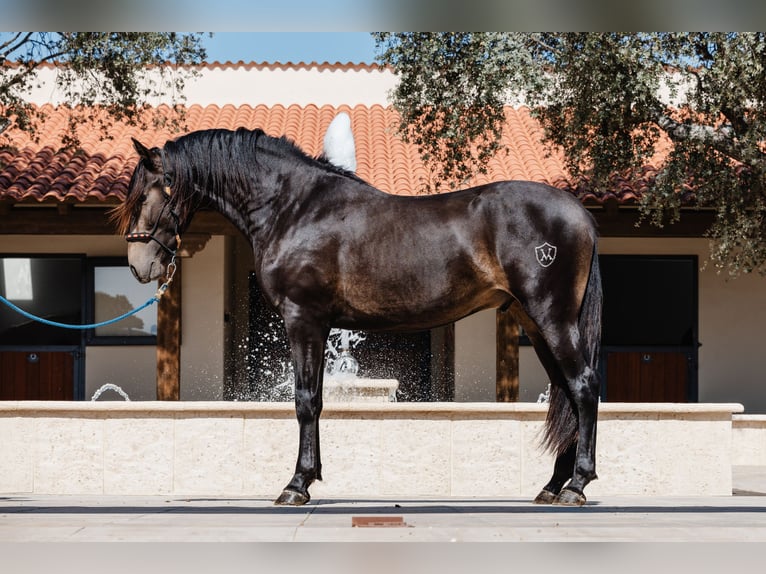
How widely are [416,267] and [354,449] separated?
2.91 meters

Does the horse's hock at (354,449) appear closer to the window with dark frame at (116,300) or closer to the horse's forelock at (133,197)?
the horse's forelock at (133,197)

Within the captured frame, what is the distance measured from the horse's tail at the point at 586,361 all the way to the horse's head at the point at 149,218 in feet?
7.31

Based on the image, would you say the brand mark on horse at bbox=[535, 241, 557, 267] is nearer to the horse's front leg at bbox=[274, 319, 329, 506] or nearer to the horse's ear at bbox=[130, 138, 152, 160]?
the horse's front leg at bbox=[274, 319, 329, 506]

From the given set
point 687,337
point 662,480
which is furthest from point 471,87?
point 687,337

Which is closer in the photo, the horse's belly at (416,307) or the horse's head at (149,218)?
the horse's belly at (416,307)

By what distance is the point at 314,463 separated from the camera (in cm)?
495

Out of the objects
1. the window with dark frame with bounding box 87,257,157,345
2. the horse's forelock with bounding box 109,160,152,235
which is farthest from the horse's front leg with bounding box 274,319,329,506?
the window with dark frame with bounding box 87,257,157,345

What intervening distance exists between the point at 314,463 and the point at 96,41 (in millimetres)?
7360

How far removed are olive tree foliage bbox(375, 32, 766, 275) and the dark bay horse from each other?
17.2 ft

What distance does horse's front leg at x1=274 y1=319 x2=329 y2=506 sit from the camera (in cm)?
491

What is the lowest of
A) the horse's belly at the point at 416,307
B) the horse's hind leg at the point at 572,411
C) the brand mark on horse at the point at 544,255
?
the horse's hind leg at the point at 572,411

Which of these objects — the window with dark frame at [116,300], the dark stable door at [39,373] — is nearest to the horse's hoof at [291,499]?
the window with dark frame at [116,300]

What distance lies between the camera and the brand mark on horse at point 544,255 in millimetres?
4836

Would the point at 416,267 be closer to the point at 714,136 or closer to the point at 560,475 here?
the point at 560,475
